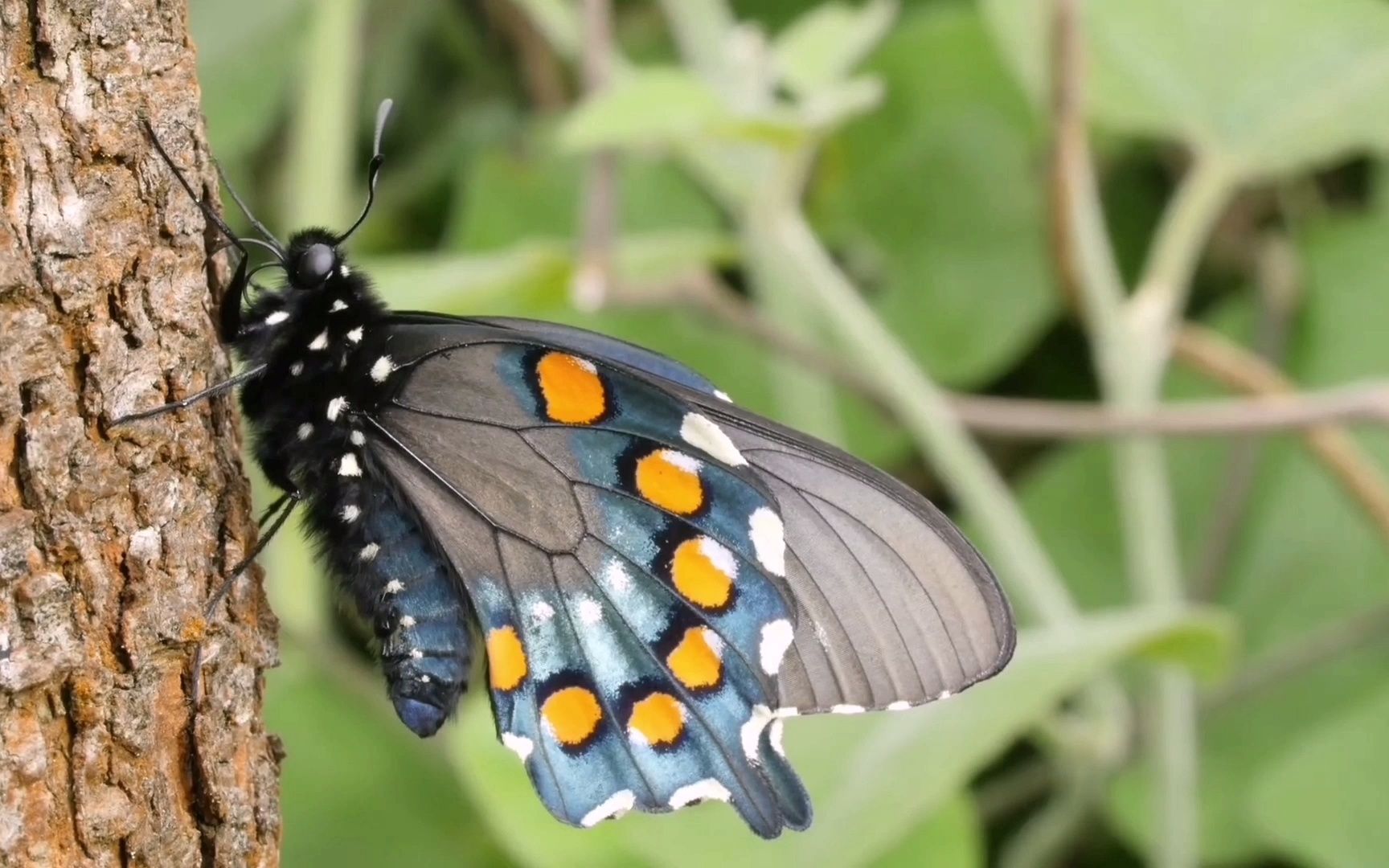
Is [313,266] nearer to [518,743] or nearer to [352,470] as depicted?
[352,470]

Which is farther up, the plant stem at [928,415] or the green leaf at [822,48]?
the green leaf at [822,48]

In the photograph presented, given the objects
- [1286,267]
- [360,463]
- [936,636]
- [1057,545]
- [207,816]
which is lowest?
[207,816]

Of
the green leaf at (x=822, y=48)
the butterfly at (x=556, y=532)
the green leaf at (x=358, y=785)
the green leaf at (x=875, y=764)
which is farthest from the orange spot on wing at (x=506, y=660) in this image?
the green leaf at (x=358, y=785)

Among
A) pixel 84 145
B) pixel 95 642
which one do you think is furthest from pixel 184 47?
pixel 95 642

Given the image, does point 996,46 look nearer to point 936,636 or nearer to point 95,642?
point 936,636

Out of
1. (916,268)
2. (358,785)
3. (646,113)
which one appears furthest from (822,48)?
(358,785)

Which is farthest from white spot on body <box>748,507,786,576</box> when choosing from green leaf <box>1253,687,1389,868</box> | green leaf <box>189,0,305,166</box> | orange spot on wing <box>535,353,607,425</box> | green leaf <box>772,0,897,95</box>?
green leaf <box>189,0,305,166</box>

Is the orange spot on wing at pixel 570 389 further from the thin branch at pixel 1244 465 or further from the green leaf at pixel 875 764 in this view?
the thin branch at pixel 1244 465
